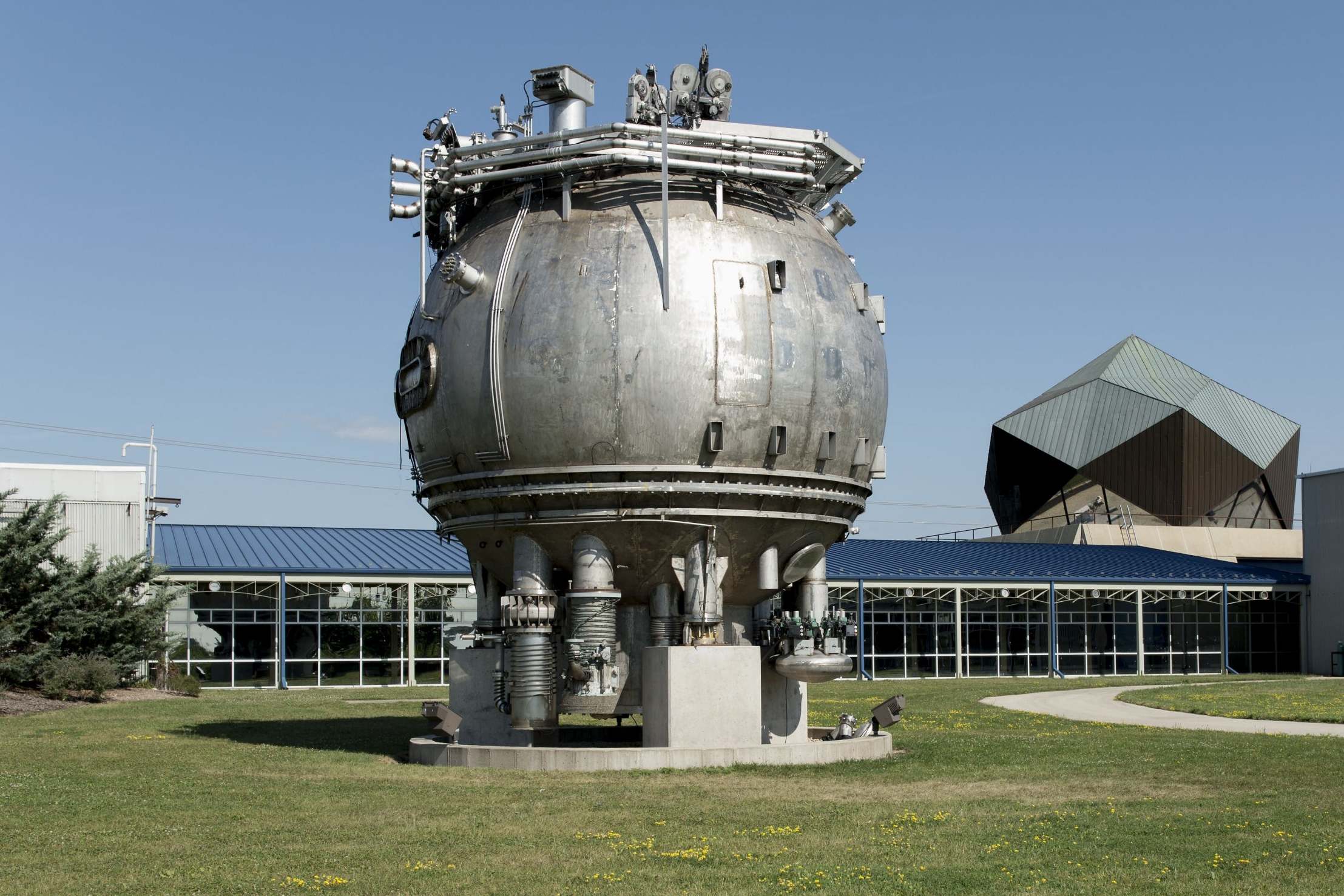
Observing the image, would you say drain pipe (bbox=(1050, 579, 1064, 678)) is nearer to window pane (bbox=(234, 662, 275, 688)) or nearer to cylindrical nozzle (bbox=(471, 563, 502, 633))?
window pane (bbox=(234, 662, 275, 688))

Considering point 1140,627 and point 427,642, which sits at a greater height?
point 1140,627

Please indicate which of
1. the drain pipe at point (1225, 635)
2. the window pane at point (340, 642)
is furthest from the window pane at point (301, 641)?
the drain pipe at point (1225, 635)

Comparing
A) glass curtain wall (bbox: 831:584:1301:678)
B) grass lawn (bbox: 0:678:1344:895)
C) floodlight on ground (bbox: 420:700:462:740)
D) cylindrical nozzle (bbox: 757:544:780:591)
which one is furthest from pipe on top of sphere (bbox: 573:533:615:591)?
glass curtain wall (bbox: 831:584:1301:678)

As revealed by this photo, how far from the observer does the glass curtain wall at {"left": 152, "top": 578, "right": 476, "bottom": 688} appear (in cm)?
5191

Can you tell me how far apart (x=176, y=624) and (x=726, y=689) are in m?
35.8

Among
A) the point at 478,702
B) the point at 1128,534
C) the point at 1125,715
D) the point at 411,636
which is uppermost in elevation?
the point at 1128,534

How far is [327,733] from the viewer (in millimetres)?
29062

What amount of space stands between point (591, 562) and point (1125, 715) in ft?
62.3

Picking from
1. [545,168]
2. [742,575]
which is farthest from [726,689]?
[545,168]

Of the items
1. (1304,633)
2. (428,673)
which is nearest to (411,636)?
(428,673)

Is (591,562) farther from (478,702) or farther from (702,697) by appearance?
(478,702)

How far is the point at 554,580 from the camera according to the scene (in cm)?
2294

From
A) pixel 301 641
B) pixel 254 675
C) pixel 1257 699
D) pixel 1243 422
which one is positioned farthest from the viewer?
pixel 1243 422

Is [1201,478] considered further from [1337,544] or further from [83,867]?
[83,867]
